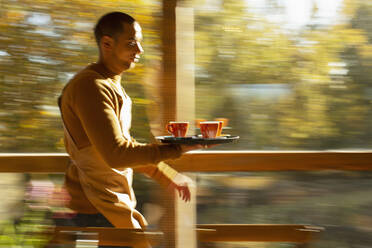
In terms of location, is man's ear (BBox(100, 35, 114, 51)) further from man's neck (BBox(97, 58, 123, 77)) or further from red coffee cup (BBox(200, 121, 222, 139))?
red coffee cup (BBox(200, 121, 222, 139))

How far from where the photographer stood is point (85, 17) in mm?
2775

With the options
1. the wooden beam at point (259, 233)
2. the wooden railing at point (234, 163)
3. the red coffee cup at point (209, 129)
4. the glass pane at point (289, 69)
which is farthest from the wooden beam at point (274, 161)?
the red coffee cup at point (209, 129)

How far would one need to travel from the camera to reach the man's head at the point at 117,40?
76.4 inches

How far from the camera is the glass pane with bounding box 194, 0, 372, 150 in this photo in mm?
2645

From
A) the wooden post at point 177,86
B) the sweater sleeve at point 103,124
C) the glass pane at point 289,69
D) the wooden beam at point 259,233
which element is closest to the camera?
the sweater sleeve at point 103,124

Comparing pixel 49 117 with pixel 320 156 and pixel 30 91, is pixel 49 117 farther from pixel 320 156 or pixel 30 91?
pixel 320 156

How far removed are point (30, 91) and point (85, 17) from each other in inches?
23.3

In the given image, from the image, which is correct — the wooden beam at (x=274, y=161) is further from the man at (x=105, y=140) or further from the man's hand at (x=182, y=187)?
the man at (x=105, y=140)

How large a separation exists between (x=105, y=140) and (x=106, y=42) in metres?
0.47

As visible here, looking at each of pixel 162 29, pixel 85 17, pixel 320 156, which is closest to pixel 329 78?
pixel 320 156

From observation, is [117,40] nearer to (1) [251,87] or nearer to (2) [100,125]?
(2) [100,125]

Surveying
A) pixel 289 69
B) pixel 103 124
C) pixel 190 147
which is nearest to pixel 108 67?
pixel 103 124

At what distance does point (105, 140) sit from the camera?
1729mm

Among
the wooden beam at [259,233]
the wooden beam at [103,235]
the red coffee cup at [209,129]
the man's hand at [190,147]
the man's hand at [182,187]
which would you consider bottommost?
the wooden beam at [259,233]
